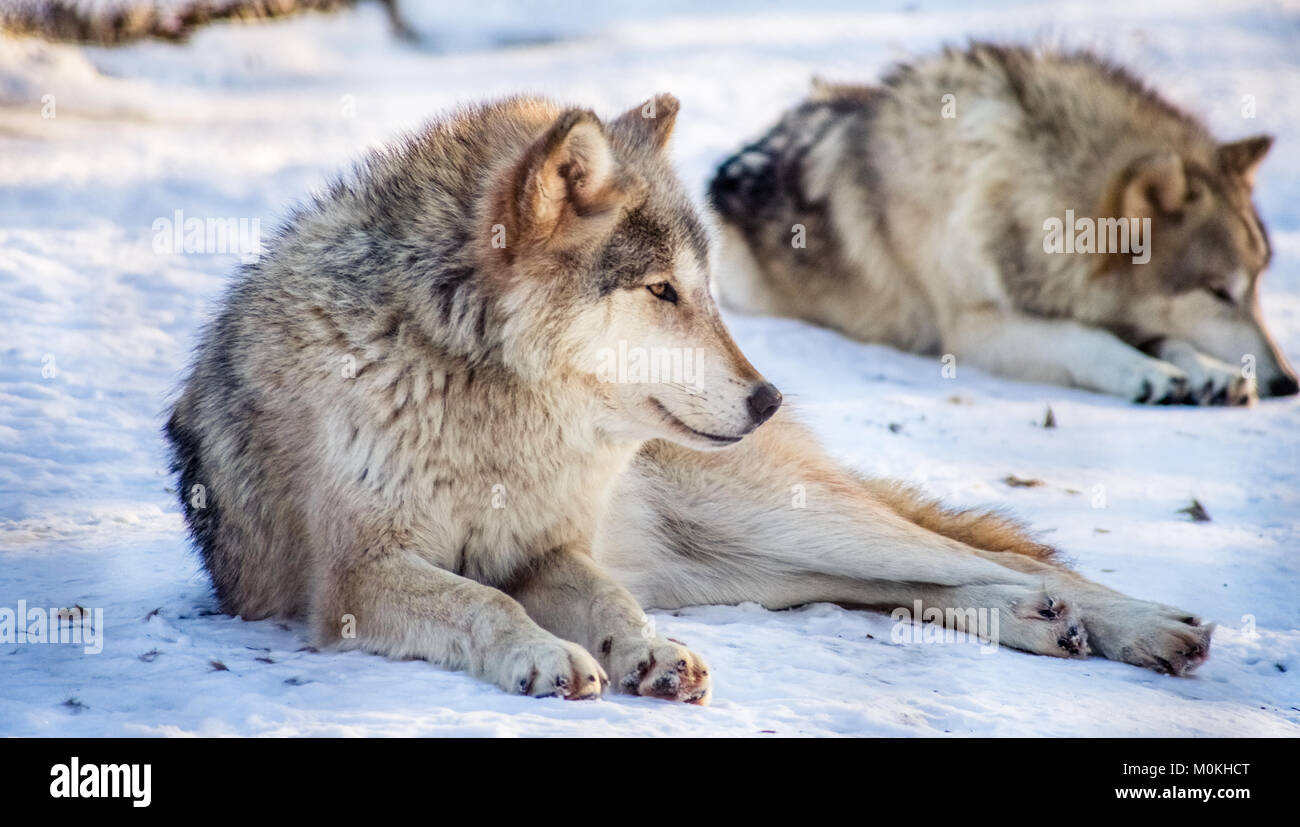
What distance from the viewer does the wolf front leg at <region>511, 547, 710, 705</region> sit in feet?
9.67

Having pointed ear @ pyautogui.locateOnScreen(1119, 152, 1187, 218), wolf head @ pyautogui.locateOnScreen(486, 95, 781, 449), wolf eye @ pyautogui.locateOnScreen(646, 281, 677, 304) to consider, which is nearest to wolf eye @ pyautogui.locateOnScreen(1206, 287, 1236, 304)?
pointed ear @ pyautogui.locateOnScreen(1119, 152, 1187, 218)

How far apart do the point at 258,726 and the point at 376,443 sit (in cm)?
86

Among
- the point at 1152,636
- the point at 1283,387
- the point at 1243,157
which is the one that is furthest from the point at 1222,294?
the point at 1152,636

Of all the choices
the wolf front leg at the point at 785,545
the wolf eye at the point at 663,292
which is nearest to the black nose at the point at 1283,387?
the wolf front leg at the point at 785,545

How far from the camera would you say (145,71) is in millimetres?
9031

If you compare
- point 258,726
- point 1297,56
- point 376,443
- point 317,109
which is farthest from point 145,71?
point 1297,56

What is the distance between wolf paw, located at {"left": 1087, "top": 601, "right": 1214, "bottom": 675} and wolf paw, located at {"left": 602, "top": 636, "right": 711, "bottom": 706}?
1335 millimetres

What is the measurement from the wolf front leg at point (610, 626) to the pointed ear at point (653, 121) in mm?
1250

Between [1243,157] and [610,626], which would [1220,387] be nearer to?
[1243,157]

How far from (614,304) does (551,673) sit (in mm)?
982

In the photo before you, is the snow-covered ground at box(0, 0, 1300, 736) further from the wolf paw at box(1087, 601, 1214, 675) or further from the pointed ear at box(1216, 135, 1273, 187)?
the pointed ear at box(1216, 135, 1273, 187)

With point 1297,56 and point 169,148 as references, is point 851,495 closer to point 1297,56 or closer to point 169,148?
point 169,148

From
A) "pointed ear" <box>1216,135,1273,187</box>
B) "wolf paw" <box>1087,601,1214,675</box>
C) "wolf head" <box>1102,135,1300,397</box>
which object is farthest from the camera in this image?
"pointed ear" <box>1216,135,1273,187</box>

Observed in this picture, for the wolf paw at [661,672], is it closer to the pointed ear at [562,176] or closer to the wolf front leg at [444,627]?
the wolf front leg at [444,627]
